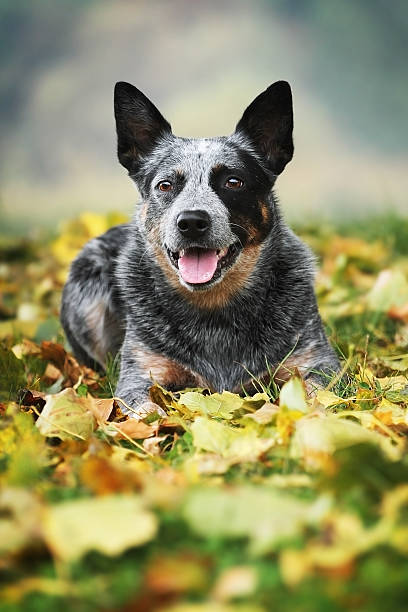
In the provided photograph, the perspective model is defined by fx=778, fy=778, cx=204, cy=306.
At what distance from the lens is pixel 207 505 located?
63.0 inches

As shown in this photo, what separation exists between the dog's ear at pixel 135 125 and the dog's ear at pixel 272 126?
1.38 feet

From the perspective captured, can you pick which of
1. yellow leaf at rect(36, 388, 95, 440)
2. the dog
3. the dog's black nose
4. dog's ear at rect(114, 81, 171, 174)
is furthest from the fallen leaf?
dog's ear at rect(114, 81, 171, 174)

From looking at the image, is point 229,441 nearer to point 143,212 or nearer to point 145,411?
point 145,411

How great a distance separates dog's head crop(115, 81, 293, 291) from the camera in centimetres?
336

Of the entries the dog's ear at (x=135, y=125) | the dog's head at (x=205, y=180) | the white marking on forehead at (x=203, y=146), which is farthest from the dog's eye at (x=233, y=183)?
the dog's ear at (x=135, y=125)

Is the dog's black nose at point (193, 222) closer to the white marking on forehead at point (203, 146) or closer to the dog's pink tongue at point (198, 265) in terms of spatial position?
the dog's pink tongue at point (198, 265)

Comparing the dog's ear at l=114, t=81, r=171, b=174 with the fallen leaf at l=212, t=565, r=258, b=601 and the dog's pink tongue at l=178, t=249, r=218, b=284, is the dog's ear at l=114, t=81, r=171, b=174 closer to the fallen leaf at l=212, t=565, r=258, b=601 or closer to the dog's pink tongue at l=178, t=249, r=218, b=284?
the dog's pink tongue at l=178, t=249, r=218, b=284

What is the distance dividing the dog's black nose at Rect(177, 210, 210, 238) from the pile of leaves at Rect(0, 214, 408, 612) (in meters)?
0.67

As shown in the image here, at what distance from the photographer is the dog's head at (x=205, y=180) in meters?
3.36

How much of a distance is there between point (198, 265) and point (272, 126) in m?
0.86

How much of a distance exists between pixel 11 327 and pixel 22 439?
2451 millimetres

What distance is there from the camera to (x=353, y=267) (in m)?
6.31

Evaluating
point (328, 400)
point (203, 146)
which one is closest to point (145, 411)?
point (328, 400)

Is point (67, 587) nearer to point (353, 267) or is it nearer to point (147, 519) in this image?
point (147, 519)
